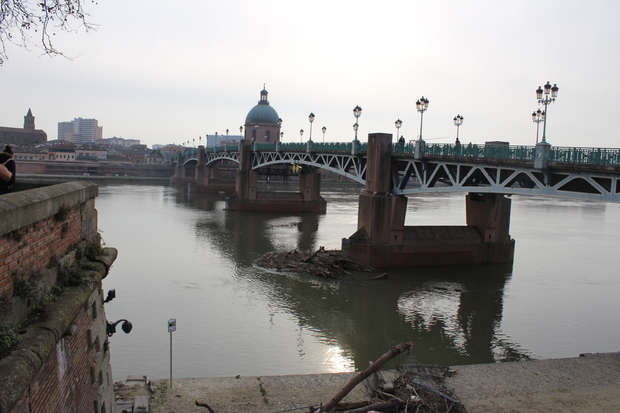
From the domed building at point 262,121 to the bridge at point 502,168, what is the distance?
326ft

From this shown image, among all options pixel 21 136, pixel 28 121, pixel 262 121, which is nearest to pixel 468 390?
pixel 262 121

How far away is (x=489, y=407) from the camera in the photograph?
470 inches

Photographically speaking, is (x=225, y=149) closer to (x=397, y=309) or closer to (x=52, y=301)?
(x=397, y=309)

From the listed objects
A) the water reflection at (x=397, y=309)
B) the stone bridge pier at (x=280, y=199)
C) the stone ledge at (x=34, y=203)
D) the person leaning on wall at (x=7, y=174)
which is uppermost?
the person leaning on wall at (x=7, y=174)

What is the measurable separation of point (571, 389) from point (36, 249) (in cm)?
1201

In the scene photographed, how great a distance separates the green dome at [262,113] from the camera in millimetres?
143375

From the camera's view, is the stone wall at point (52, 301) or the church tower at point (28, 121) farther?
the church tower at point (28, 121)

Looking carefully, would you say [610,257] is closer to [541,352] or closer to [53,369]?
[541,352]

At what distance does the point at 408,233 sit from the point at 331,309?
1023 centimetres

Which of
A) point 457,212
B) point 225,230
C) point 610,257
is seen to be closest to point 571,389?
point 610,257

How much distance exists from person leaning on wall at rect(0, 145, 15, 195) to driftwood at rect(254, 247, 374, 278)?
20.1 meters

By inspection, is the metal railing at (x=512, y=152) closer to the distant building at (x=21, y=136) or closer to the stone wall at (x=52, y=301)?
the stone wall at (x=52, y=301)

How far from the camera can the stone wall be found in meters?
5.17

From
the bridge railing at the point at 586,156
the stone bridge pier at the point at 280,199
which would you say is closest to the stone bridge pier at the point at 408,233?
the bridge railing at the point at 586,156
